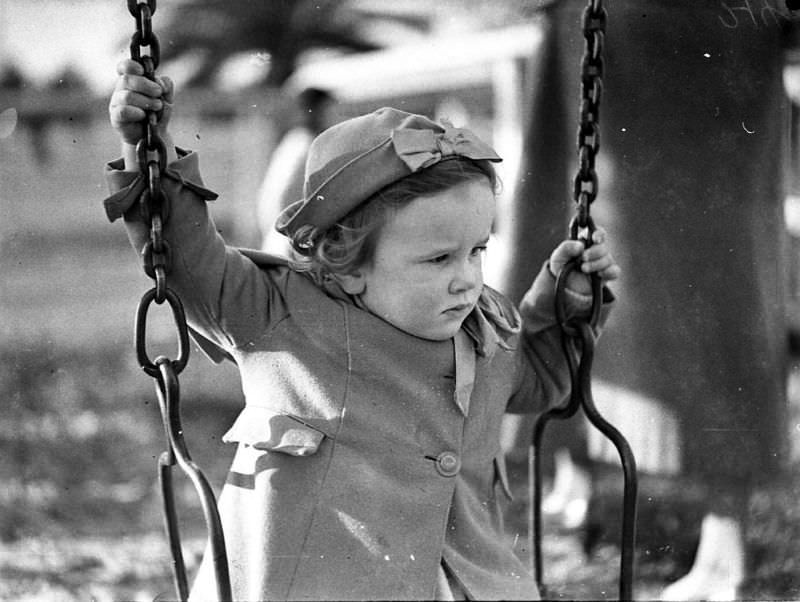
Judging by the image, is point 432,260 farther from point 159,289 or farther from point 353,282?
point 159,289

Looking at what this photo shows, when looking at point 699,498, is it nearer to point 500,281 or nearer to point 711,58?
point 500,281

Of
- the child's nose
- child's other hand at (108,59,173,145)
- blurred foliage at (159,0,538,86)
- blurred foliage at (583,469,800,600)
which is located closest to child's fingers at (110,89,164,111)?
child's other hand at (108,59,173,145)

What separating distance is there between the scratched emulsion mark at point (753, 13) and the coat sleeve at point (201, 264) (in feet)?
4.81

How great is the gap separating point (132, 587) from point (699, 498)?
1.42m

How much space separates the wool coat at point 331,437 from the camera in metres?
1.36

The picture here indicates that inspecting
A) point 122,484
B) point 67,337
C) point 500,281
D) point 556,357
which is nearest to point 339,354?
point 556,357

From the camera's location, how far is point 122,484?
3729 millimetres

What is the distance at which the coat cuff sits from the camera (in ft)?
4.35

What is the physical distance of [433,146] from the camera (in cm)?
137

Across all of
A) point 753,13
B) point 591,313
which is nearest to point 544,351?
point 591,313

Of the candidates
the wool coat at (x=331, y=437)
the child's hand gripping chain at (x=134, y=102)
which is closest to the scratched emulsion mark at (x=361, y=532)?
the wool coat at (x=331, y=437)

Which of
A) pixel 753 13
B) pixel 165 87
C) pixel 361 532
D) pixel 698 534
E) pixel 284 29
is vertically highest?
pixel 284 29

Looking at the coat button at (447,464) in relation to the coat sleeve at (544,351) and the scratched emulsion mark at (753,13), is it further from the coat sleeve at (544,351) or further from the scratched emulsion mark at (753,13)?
the scratched emulsion mark at (753,13)

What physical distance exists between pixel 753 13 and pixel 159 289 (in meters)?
1.74
